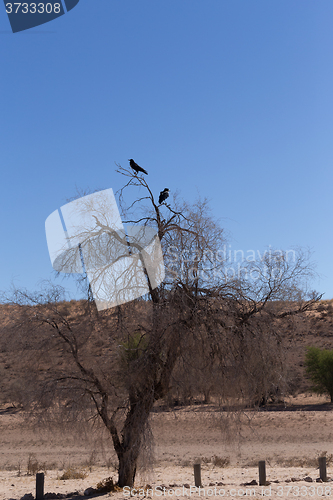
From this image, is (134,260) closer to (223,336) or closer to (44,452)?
(223,336)

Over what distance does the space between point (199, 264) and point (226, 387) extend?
3.12 meters

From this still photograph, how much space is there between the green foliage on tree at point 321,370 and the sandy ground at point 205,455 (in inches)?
44.3

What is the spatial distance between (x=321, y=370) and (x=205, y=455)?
52.4 ft

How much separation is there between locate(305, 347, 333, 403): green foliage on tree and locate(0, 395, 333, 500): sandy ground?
1126mm

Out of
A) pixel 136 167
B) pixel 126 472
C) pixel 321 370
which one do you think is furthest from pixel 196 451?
pixel 136 167

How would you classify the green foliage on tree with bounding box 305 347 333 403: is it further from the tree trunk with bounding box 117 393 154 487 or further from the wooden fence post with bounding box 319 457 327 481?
the tree trunk with bounding box 117 393 154 487

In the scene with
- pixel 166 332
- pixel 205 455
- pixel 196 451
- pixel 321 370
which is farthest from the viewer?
pixel 321 370

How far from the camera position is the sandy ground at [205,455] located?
12383mm

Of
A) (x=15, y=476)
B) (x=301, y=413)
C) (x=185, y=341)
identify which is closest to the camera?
(x=185, y=341)

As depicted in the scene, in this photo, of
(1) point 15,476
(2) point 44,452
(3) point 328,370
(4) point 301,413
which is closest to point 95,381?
(1) point 15,476

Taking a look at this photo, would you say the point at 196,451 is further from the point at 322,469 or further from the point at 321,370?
the point at 321,370

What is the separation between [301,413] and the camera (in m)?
29.3

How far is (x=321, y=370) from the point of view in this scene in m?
35.2

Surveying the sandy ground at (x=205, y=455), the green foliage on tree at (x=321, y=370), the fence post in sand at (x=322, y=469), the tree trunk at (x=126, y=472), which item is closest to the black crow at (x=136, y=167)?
the sandy ground at (x=205, y=455)
